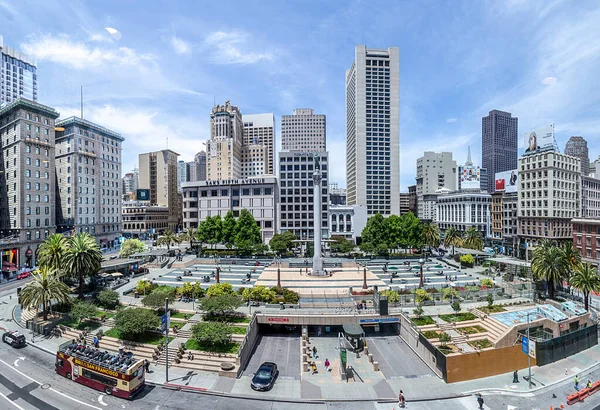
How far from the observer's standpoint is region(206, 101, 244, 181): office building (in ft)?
511

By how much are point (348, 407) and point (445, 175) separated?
19446 centimetres

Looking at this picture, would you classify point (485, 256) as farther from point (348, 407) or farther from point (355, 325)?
point (348, 407)

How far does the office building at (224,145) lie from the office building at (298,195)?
2194 inches

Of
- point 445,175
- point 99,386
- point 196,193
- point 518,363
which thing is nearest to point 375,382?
point 518,363

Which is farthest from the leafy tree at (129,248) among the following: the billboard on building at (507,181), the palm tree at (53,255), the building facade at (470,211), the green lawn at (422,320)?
the billboard on building at (507,181)

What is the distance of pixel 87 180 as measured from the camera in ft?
304

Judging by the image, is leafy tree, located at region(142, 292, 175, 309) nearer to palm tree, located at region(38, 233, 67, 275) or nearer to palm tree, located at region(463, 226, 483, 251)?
palm tree, located at region(38, 233, 67, 275)

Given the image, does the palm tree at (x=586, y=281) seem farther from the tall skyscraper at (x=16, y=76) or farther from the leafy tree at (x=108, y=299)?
the tall skyscraper at (x=16, y=76)

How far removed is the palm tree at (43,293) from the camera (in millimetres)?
36625

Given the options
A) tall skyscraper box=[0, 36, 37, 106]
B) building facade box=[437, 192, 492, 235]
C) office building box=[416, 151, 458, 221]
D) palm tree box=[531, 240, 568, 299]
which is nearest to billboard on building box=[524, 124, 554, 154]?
building facade box=[437, 192, 492, 235]

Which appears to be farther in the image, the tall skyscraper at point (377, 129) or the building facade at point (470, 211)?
the tall skyscraper at point (377, 129)

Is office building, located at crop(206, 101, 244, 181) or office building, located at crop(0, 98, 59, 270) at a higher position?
office building, located at crop(206, 101, 244, 181)

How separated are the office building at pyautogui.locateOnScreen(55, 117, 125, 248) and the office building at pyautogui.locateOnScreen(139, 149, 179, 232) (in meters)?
69.4

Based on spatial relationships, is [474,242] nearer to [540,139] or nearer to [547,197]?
[547,197]
